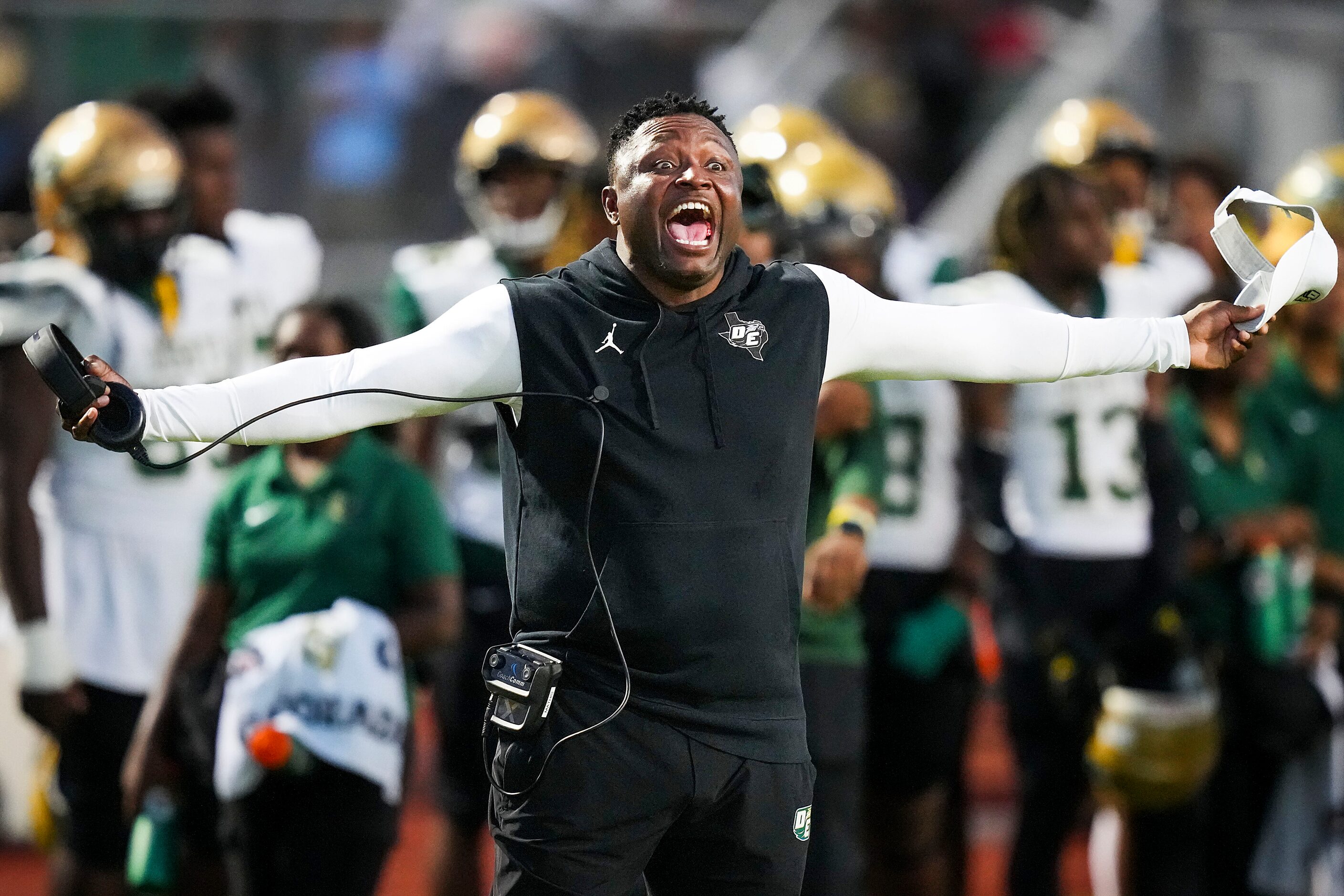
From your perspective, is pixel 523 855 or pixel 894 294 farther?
pixel 894 294

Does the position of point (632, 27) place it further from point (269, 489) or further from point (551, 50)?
point (269, 489)

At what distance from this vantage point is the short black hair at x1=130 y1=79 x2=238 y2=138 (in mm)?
6535

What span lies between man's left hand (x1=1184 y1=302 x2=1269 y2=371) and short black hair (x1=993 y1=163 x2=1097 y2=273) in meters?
2.31

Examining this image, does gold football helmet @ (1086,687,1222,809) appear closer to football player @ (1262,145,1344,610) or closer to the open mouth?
football player @ (1262,145,1344,610)

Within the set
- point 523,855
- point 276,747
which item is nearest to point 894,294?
point 276,747

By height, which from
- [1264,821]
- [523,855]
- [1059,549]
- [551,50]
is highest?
[551,50]

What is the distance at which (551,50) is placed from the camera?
10.2m

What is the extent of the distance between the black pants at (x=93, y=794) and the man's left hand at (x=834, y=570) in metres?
1.87

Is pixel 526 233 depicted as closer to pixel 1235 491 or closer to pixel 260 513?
pixel 260 513

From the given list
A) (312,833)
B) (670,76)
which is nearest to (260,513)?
(312,833)

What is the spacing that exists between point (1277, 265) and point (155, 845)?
2.96 meters

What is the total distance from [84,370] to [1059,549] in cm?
330

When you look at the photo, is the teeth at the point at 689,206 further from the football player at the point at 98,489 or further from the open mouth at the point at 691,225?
the football player at the point at 98,489

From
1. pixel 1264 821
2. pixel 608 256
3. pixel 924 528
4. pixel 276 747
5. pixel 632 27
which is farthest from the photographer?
pixel 632 27
